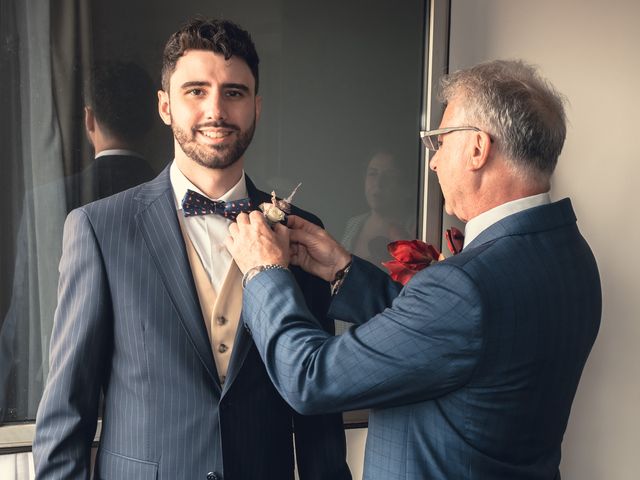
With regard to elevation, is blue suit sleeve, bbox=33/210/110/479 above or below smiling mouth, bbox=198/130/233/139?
below

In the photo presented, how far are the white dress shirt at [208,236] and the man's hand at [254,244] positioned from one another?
1.9 inches

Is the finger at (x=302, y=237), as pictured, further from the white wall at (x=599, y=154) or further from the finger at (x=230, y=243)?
the white wall at (x=599, y=154)

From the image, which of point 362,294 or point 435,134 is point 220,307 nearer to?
point 362,294

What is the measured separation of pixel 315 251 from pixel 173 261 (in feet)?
1.30

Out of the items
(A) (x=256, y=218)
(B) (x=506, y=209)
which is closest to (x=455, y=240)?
(B) (x=506, y=209)

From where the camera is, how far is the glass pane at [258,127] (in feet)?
6.91

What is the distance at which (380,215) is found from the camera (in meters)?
2.53

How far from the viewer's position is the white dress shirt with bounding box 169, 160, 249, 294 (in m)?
1.79

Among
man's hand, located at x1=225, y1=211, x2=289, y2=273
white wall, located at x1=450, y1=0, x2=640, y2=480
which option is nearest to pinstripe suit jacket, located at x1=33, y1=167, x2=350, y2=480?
man's hand, located at x1=225, y1=211, x2=289, y2=273

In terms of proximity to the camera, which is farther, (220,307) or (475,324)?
(220,307)

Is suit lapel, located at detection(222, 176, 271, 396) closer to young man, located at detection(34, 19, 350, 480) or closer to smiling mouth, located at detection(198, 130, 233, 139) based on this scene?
young man, located at detection(34, 19, 350, 480)

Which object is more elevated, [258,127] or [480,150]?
[258,127]

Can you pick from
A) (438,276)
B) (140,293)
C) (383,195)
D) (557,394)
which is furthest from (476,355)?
(383,195)

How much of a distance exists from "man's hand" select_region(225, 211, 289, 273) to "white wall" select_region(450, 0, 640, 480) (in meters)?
1.15
